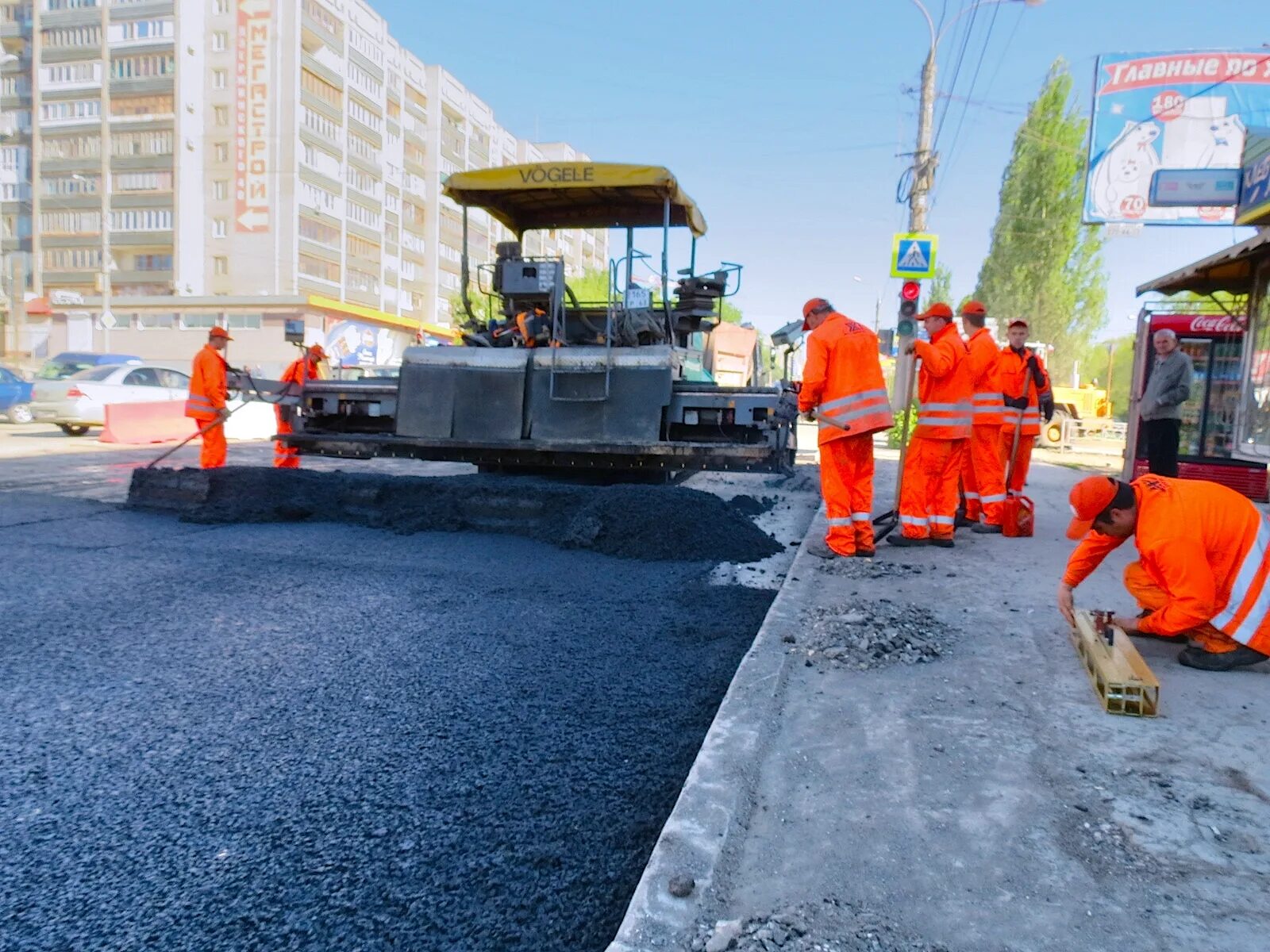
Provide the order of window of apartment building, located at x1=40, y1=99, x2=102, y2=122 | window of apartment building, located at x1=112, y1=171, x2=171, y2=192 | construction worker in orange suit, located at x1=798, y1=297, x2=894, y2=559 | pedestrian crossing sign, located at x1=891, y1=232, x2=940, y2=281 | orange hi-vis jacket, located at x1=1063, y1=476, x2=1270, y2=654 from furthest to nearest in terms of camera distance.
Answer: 1. window of apartment building, located at x1=40, y1=99, x2=102, y2=122
2. window of apartment building, located at x1=112, y1=171, x2=171, y2=192
3. pedestrian crossing sign, located at x1=891, y1=232, x2=940, y2=281
4. construction worker in orange suit, located at x1=798, y1=297, x2=894, y2=559
5. orange hi-vis jacket, located at x1=1063, y1=476, x2=1270, y2=654

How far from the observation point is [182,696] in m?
2.93

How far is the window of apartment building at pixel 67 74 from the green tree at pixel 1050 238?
148ft

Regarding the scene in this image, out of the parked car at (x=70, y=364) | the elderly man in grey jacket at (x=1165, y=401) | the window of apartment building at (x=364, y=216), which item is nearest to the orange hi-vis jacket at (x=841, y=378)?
the elderly man in grey jacket at (x=1165, y=401)

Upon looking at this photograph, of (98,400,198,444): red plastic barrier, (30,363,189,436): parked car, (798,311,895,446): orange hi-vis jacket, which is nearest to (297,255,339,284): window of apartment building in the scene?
(30,363,189,436): parked car

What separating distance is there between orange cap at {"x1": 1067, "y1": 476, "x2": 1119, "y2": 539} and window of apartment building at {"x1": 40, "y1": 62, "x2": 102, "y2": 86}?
175ft

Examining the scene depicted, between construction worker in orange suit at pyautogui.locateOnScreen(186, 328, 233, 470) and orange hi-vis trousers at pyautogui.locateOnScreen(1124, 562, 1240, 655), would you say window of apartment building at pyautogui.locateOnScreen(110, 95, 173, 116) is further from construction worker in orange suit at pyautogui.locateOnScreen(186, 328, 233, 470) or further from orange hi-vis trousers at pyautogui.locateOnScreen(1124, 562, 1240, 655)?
orange hi-vis trousers at pyautogui.locateOnScreen(1124, 562, 1240, 655)

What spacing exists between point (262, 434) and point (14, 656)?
14856 mm

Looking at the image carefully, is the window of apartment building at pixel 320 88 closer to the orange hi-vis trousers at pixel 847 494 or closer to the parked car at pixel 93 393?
the parked car at pixel 93 393

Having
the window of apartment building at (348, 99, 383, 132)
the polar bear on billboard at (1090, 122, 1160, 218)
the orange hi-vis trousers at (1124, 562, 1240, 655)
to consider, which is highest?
the window of apartment building at (348, 99, 383, 132)

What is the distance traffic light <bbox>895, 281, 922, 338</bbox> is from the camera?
6.62m

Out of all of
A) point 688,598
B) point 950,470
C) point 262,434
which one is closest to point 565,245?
point 950,470

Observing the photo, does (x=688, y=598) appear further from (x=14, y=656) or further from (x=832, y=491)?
(x=14, y=656)

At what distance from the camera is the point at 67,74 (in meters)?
43.8

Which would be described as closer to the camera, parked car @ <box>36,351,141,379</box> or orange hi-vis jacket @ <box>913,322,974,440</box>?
orange hi-vis jacket @ <box>913,322,974,440</box>
